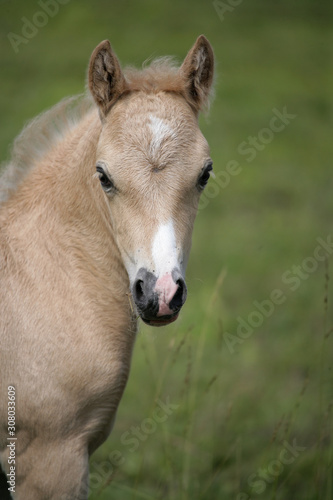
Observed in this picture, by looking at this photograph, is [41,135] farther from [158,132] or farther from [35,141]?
[158,132]

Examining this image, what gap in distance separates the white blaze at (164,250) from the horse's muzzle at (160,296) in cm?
3

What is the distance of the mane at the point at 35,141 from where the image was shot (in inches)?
139

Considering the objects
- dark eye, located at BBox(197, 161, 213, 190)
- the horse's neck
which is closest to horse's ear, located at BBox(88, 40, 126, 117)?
the horse's neck

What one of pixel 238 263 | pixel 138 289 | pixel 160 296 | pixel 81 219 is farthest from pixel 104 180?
pixel 238 263

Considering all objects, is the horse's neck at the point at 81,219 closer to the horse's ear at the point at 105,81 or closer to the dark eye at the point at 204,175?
the horse's ear at the point at 105,81

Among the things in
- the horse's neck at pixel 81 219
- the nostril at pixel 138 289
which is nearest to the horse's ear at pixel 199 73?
the horse's neck at pixel 81 219

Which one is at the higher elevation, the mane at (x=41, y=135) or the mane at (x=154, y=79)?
the mane at (x=154, y=79)

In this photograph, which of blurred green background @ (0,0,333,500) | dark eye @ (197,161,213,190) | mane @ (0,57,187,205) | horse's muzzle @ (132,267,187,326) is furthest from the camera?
blurred green background @ (0,0,333,500)

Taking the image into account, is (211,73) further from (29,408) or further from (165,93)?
(29,408)

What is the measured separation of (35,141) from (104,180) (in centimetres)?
72

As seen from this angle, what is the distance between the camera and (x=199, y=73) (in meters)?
3.29

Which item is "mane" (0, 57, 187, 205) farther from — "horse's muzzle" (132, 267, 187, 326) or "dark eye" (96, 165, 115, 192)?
"horse's muzzle" (132, 267, 187, 326)

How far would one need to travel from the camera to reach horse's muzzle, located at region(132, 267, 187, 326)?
2711 millimetres

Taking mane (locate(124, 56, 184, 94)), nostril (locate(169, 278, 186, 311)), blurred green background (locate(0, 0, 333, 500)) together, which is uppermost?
mane (locate(124, 56, 184, 94))
